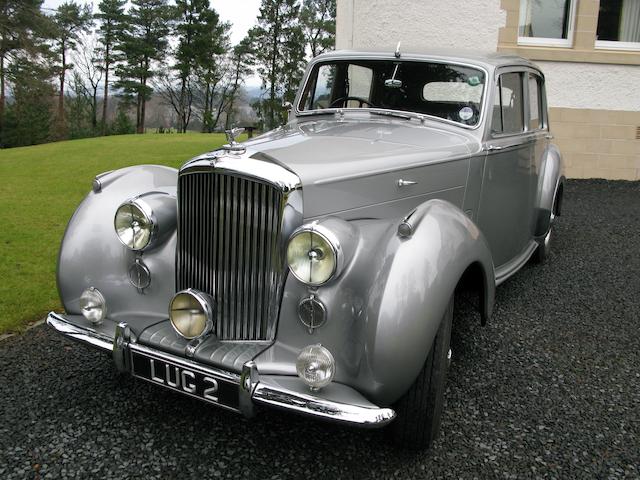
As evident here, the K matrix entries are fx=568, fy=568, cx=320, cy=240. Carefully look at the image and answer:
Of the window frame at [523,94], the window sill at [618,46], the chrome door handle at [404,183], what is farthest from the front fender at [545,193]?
the window sill at [618,46]

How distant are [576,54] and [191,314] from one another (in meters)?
8.42

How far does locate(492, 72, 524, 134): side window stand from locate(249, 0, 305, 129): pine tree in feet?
119

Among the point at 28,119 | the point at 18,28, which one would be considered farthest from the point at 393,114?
the point at 28,119

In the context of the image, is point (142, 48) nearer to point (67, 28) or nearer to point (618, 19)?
point (67, 28)

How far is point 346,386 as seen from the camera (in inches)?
78.9

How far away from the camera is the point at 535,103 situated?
4.32 meters

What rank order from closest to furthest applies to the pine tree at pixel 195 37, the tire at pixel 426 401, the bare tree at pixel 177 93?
the tire at pixel 426 401 → the pine tree at pixel 195 37 → the bare tree at pixel 177 93

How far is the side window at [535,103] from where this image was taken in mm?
4156

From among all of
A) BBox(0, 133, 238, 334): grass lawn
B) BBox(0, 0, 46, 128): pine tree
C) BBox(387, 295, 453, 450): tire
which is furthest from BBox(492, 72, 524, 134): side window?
BBox(0, 0, 46, 128): pine tree

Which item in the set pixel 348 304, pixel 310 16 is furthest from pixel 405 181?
pixel 310 16

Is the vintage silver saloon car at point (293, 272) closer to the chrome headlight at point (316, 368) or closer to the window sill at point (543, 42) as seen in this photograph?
the chrome headlight at point (316, 368)

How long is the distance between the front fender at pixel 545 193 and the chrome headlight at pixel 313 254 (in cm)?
282

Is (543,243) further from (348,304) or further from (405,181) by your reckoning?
(348,304)

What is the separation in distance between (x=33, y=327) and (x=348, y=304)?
240 cm
